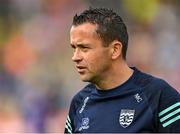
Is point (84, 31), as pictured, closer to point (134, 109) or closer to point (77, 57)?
point (77, 57)

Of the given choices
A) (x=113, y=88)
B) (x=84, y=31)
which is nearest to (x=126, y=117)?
(x=113, y=88)

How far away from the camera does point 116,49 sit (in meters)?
2.70

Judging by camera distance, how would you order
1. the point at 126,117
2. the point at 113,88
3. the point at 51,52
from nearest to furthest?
the point at 126,117
the point at 113,88
the point at 51,52

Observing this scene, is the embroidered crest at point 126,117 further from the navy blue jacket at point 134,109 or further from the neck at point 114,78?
the neck at point 114,78

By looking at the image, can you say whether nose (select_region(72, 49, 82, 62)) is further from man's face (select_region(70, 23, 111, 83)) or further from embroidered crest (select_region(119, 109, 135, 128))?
embroidered crest (select_region(119, 109, 135, 128))

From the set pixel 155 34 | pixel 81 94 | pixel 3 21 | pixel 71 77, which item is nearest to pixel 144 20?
pixel 155 34

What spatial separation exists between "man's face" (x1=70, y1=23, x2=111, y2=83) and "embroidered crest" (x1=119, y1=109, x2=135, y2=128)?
21cm

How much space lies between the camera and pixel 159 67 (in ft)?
17.7

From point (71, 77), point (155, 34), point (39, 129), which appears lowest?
point (39, 129)

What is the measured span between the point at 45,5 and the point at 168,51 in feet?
4.04

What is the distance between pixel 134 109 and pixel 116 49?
1.00ft

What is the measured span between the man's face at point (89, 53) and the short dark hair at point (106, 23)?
0.10ft

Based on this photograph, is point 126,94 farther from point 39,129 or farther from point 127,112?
point 39,129

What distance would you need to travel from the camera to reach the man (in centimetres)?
253
